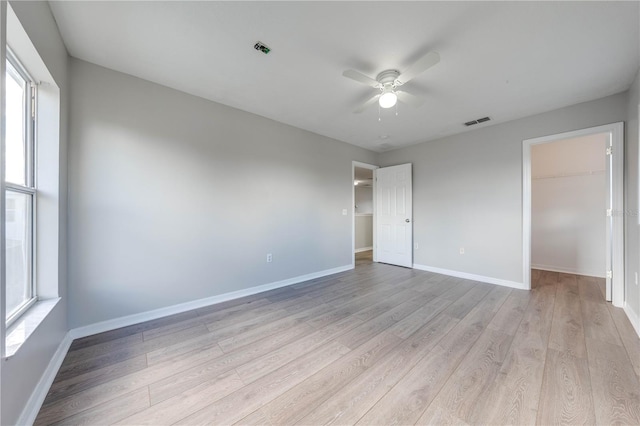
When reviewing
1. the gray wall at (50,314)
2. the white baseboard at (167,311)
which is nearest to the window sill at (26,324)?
the gray wall at (50,314)

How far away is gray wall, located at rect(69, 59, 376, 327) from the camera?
6.70 feet

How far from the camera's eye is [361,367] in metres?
Result: 1.63

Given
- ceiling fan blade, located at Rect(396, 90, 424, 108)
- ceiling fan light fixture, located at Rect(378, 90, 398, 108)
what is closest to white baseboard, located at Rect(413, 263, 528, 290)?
ceiling fan blade, located at Rect(396, 90, 424, 108)

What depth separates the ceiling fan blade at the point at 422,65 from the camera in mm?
1653

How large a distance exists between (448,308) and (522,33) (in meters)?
2.60

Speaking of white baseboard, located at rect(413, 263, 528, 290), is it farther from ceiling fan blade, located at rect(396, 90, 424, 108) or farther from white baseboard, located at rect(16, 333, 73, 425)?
white baseboard, located at rect(16, 333, 73, 425)

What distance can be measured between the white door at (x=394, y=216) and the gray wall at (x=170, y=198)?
194 centimetres

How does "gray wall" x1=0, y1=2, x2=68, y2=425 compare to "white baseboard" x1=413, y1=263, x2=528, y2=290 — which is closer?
"gray wall" x1=0, y1=2, x2=68, y2=425

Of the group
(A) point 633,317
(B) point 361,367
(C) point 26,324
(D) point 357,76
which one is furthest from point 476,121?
(C) point 26,324

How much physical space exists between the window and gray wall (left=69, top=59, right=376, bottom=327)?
41cm

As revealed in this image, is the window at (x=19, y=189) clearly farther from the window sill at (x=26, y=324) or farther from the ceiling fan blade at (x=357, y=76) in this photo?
the ceiling fan blade at (x=357, y=76)

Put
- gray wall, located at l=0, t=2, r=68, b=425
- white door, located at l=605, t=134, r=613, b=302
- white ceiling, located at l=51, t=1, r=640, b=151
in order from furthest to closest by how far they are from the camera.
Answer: white door, located at l=605, t=134, r=613, b=302 < white ceiling, located at l=51, t=1, r=640, b=151 < gray wall, located at l=0, t=2, r=68, b=425

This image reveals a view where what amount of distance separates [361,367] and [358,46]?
2.48 metres

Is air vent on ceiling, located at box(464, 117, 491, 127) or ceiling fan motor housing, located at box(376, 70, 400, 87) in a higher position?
air vent on ceiling, located at box(464, 117, 491, 127)
